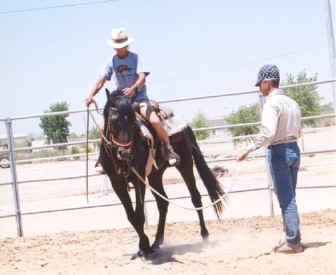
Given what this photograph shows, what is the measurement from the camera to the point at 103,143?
5.18 m

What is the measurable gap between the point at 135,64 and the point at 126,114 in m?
0.86

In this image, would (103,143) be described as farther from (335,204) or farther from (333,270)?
(335,204)

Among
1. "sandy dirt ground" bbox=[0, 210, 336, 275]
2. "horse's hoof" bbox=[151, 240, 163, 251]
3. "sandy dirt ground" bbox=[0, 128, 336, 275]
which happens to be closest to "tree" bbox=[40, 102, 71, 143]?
"sandy dirt ground" bbox=[0, 128, 336, 275]

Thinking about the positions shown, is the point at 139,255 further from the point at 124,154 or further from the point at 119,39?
the point at 119,39

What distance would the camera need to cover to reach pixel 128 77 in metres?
5.51

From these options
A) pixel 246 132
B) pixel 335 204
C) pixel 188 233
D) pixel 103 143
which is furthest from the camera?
pixel 246 132

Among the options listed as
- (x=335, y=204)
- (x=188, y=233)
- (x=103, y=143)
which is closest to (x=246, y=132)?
(x=335, y=204)

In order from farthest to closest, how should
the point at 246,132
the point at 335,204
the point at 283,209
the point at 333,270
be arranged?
the point at 246,132, the point at 335,204, the point at 283,209, the point at 333,270

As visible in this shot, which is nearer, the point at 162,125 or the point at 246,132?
the point at 162,125

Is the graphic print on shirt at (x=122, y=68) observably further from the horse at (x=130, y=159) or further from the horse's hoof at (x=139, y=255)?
the horse's hoof at (x=139, y=255)

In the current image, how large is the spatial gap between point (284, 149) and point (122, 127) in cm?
162

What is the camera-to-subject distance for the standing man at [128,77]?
17.8ft

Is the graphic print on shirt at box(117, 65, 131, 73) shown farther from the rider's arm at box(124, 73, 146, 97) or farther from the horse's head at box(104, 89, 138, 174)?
the horse's head at box(104, 89, 138, 174)

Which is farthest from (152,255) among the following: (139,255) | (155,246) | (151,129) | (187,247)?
(151,129)
